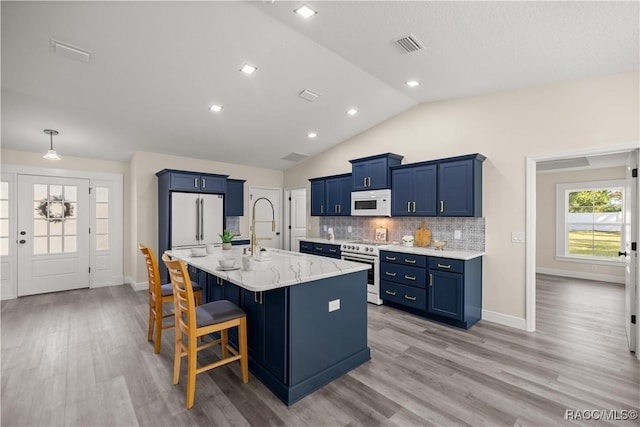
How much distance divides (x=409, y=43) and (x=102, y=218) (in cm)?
602

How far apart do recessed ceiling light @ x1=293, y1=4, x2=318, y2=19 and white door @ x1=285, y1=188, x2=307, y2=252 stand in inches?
185

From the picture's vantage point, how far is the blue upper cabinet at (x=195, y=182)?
509 cm

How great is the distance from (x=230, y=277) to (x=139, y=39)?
2371 mm

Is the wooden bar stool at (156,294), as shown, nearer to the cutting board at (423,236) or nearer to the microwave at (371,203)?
the microwave at (371,203)

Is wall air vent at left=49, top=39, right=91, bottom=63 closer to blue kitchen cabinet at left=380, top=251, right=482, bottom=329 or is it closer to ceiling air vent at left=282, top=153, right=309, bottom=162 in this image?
ceiling air vent at left=282, top=153, right=309, bottom=162

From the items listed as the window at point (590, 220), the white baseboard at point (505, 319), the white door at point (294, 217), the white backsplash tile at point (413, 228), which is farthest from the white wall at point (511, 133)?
the window at point (590, 220)

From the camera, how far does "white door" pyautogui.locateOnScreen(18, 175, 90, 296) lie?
4.97m

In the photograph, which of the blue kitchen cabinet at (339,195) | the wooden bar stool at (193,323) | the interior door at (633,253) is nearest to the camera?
the wooden bar stool at (193,323)

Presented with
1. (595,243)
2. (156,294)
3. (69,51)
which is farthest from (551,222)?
(69,51)

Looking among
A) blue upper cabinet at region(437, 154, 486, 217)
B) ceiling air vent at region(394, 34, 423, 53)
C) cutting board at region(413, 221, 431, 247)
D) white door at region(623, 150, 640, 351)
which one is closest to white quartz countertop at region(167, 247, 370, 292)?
blue upper cabinet at region(437, 154, 486, 217)

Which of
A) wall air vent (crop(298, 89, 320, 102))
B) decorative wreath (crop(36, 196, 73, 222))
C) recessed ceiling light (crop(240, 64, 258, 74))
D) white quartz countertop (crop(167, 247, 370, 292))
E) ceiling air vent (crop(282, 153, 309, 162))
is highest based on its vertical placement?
recessed ceiling light (crop(240, 64, 258, 74))

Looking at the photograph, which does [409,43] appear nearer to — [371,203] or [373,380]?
[371,203]

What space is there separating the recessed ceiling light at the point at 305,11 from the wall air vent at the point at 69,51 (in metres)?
2.03

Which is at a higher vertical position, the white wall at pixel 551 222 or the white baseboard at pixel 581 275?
the white wall at pixel 551 222
